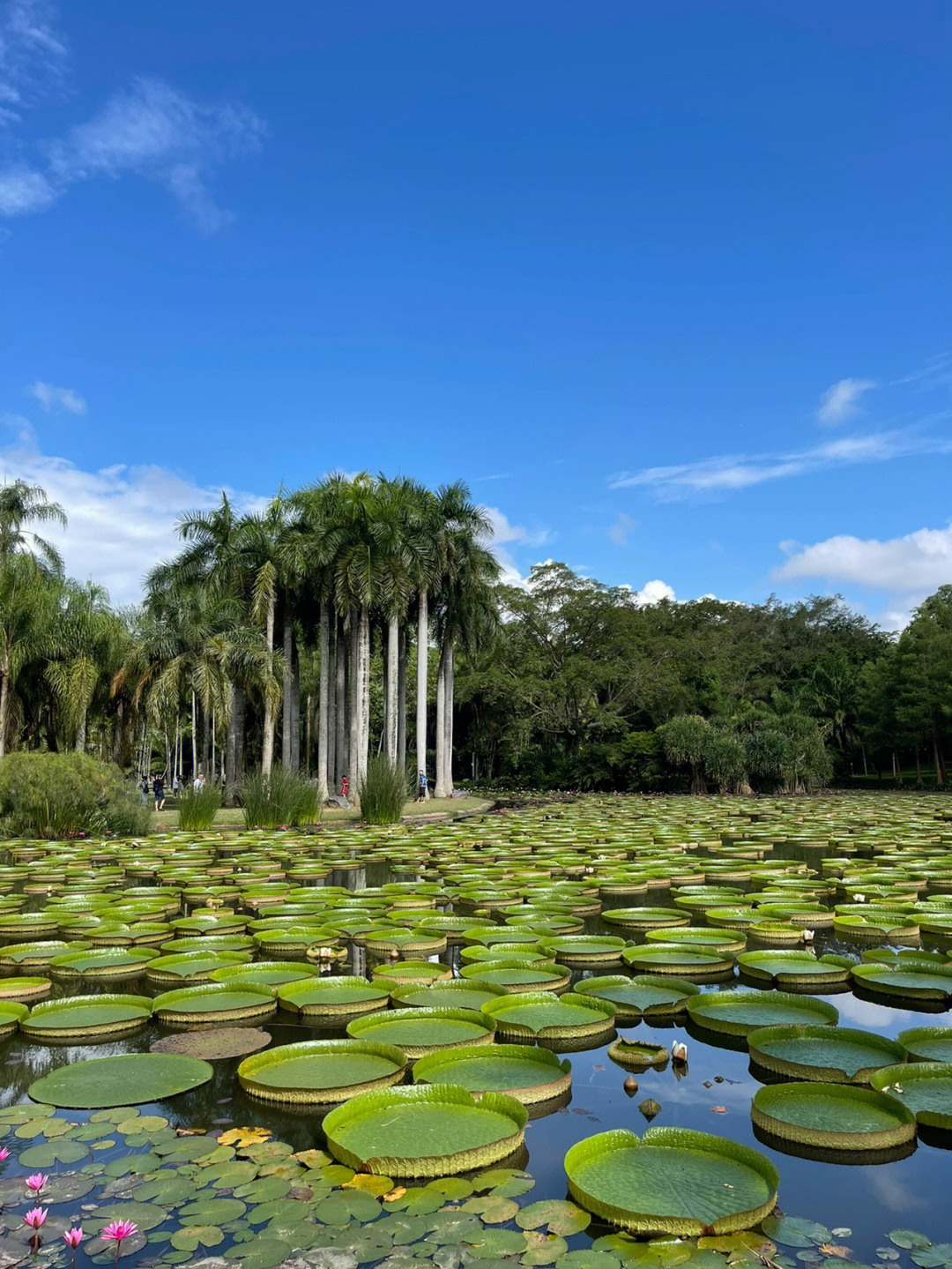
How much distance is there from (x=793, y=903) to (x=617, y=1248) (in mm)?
5882

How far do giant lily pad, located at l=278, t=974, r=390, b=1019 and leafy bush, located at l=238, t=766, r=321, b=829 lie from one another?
12164 millimetres

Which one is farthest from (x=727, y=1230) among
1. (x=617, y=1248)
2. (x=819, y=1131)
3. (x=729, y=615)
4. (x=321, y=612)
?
(x=729, y=615)

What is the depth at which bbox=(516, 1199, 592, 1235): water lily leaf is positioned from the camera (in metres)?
2.55

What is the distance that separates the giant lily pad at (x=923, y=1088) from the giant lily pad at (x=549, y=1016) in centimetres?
145

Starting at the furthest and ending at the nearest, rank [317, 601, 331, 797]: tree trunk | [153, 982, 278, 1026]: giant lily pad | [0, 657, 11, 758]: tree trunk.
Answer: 1. [317, 601, 331, 797]: tree trunk
2. [0, 657, 11, 758]: tree trunk
3. [153, 982, 278, 1026]: giant lily pad

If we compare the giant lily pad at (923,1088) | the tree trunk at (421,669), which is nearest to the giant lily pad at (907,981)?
the giant lily pad at (923,1088)

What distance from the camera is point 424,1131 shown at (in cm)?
314

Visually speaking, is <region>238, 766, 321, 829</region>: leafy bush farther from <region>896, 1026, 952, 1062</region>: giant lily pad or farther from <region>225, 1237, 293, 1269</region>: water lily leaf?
<region>225, 1237, 293, 1269</region>: water lily leaf

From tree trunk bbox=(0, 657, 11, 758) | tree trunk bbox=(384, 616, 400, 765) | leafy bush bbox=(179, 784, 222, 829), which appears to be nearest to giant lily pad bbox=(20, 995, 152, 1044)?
leafy bush bbox=(179, 784, 222, 829)

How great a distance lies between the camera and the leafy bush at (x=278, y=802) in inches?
672

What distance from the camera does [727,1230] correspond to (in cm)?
249

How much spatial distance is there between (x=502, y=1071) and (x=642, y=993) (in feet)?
4.93

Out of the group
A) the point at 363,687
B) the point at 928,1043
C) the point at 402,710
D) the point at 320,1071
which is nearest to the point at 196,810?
the point at 363,687

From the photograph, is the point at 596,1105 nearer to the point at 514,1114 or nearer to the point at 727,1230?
the point at 514,1114
